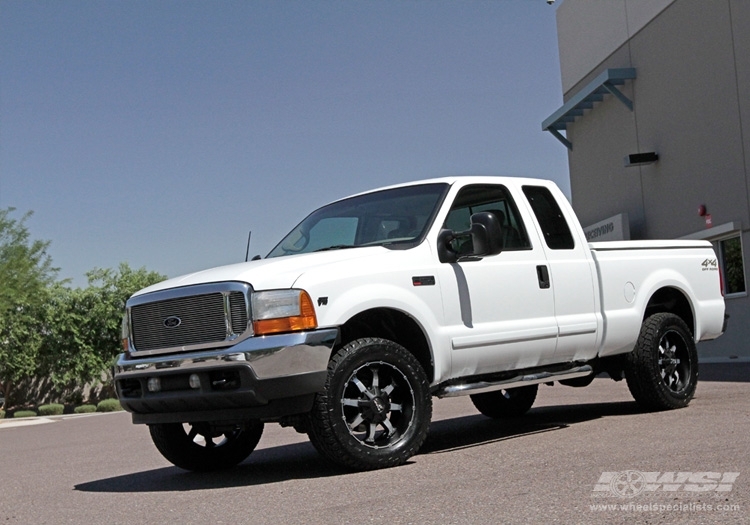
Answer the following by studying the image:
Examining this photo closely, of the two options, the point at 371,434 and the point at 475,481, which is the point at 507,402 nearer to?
the point at 371,434

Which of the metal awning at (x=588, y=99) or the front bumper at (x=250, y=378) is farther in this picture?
the metal awning at (x=588, y=99)

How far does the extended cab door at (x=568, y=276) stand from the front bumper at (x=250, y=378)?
2489mm

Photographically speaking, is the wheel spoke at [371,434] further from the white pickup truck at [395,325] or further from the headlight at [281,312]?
the headlight at [281,312]

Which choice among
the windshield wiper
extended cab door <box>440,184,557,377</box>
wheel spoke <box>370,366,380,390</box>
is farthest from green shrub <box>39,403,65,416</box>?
wheel spoke <box>370,366,380,390</box>

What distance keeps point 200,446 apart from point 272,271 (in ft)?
6.52

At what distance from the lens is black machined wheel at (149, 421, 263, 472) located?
26.5ft

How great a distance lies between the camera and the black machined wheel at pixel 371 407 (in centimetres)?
683

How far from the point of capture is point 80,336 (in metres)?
50.0

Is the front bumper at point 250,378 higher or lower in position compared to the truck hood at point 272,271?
→ lower

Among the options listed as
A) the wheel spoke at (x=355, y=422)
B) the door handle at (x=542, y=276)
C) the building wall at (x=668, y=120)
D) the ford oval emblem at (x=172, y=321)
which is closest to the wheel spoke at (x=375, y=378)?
the wheel spoke at (x=355, y=422)

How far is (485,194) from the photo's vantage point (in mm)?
8711

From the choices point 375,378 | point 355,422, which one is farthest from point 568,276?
point 355,422

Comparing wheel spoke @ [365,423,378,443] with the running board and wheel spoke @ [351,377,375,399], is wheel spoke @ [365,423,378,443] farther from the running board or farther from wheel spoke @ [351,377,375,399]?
the running board

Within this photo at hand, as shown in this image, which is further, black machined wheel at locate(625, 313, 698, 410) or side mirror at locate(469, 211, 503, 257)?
black machined wheel at locate(625, 313, 698, 410)
